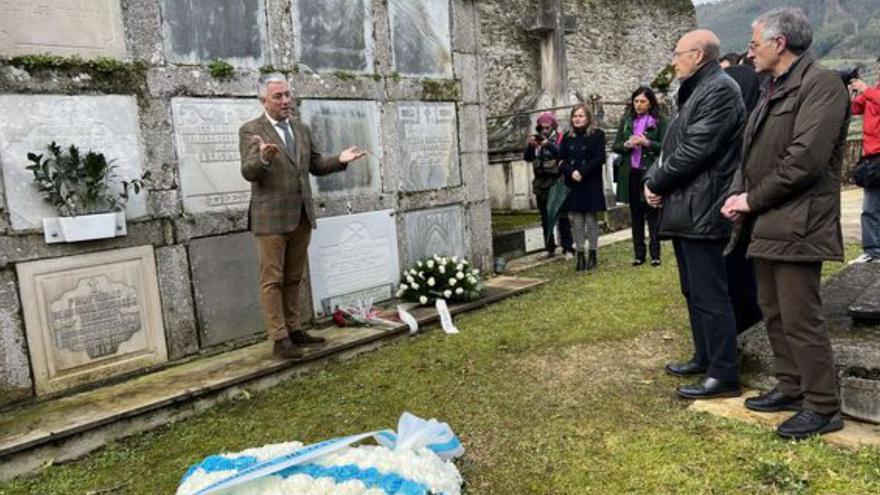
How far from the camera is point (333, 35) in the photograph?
5.48 m

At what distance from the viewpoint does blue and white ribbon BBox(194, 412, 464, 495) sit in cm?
240

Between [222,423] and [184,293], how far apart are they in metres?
1.23

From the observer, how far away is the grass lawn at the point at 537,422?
2.71 metres

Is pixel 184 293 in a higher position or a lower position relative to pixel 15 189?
lower

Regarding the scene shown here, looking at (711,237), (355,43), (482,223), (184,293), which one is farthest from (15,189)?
(482,223)

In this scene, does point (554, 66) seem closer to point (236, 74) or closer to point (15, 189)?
point (236, 74)

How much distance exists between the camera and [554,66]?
1489cm

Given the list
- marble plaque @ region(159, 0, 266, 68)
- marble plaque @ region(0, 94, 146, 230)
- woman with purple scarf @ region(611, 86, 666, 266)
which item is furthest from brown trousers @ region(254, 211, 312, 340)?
woman with purple scarf @ region(611, 86, 666, 266)

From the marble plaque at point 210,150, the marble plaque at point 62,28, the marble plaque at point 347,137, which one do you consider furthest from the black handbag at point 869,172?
the marble plaque at point 62,28

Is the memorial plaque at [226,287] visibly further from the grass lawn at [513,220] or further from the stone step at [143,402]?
the grass lawn at [513,220]

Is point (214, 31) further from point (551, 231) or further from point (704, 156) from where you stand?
point (551, 231)

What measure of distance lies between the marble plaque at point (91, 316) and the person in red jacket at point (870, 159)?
5.87 metres

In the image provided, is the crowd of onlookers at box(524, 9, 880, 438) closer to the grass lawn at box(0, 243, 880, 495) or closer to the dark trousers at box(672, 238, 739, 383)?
the dark trousers at box(672, 238, 739, 383)

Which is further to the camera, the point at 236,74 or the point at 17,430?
the point at 236,74
